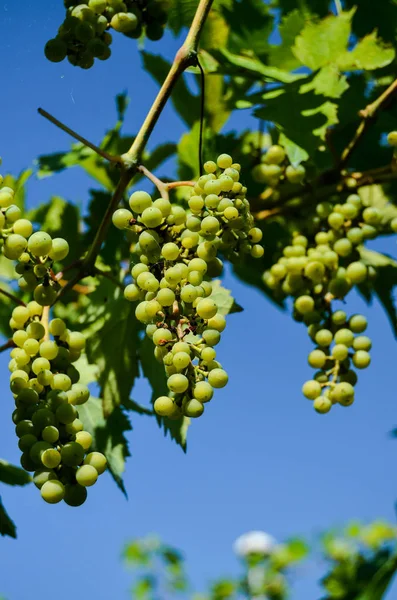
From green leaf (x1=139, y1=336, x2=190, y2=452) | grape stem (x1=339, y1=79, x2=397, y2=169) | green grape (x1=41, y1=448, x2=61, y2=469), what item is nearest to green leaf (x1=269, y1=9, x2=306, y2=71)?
grape stem (x1=339, y1=79, x2=397, y2=169)

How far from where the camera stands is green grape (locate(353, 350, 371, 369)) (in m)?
1.53

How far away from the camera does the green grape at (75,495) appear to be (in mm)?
1049

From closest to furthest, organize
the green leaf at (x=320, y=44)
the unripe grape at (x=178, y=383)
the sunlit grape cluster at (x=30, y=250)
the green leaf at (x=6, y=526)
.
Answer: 1. the unripe grape at (x=178, y=383)
2. the sunlit grape cluster at (x=30, y=250)
3. the green leaf at (x=6, y=526)
4. the green leaf at (x=320, y=44)

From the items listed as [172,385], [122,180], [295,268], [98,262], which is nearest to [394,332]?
[295,268]

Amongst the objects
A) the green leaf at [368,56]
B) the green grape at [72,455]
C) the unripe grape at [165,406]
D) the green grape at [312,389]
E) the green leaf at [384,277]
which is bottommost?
the green grape at [72,455]

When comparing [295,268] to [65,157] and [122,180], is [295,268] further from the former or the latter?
[65,157]

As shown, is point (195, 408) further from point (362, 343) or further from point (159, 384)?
point (362, 343)

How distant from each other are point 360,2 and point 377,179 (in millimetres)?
417

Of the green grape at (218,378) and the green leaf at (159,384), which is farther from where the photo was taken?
the green leaf at (159,384)

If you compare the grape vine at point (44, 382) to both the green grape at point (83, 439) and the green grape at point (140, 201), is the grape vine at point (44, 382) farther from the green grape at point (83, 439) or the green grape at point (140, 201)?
the green grape at point (140, 201)

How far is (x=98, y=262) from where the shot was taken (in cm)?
179

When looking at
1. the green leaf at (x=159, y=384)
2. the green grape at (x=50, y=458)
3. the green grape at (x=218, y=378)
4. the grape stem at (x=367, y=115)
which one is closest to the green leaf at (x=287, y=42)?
the grape stem at (x=367, y=115)

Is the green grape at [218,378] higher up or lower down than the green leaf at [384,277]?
lower down

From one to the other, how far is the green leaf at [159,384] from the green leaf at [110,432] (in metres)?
0.08
